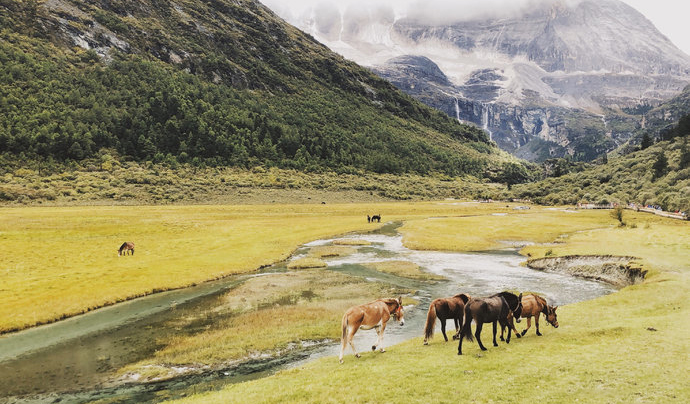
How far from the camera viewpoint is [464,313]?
16.9 meters

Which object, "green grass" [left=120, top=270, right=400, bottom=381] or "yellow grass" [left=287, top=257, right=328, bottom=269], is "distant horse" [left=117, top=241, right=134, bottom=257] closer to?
"green grass" [left=120, top=270, right=400, bottom=381]

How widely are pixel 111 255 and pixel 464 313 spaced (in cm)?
5189

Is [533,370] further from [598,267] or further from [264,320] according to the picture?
[598,267]

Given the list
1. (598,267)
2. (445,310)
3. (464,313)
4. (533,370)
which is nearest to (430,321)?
(445,310)

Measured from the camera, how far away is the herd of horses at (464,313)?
1694cm

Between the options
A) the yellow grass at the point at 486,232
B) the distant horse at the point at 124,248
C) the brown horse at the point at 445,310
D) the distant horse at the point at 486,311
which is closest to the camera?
the distant horse at the point at 486,311

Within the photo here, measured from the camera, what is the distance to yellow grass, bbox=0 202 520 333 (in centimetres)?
3322

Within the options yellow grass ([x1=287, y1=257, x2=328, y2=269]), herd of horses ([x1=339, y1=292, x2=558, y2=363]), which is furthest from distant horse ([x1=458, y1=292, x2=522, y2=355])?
yellow grass ([x1=287, y1=257, x2=328, y2=269])

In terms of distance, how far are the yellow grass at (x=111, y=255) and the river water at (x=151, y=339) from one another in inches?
108

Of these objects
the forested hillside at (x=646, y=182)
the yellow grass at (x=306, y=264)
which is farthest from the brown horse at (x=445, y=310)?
the forested hillside at (x=646, y=182)

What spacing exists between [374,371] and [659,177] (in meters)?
170

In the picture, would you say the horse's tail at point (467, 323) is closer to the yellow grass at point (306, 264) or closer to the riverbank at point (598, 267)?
the riverbank at point (598, 267)

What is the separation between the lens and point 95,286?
36969 millimetres

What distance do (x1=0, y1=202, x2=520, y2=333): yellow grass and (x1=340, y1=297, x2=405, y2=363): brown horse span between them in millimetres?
25652
